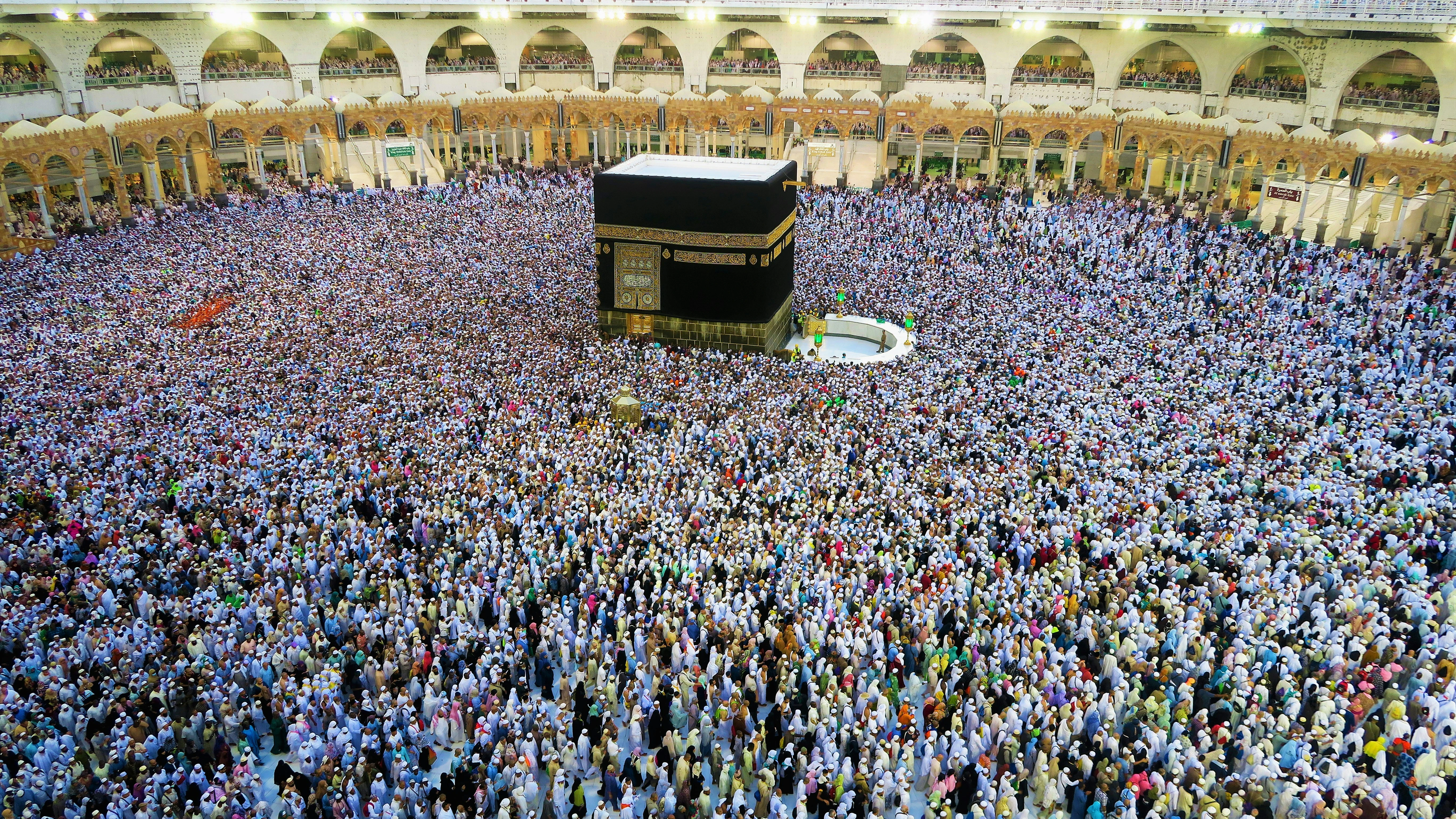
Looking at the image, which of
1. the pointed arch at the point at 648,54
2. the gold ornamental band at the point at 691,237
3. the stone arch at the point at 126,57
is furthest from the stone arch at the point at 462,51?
the gold ornamental band at the point at 691,237

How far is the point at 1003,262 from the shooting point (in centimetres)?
1962

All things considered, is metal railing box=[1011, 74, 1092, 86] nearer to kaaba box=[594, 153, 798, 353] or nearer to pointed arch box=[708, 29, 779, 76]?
pointed arch box=[708, 29, 779, 76]

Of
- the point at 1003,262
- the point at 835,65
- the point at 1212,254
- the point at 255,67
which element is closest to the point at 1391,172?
the point at 1212,254

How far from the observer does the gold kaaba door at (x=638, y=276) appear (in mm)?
16688

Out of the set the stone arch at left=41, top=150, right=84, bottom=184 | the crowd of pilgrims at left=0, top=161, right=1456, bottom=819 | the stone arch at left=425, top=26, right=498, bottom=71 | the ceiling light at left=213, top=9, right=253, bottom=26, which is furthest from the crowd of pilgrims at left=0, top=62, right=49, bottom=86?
the crowd of pilgrims at left=0, top=161, right=1456, bottom=819

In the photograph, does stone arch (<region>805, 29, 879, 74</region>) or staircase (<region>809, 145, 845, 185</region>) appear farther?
stone arch (<region>805, 29, 879, 74</region>)

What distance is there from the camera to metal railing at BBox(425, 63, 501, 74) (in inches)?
1275

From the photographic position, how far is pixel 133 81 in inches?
1050

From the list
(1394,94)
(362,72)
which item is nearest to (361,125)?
(362,72)

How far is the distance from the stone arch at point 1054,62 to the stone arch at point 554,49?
14616 millimetres

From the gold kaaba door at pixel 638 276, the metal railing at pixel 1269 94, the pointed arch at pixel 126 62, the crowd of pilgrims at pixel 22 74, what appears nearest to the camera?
the gold kaaba door at pixel 638 276

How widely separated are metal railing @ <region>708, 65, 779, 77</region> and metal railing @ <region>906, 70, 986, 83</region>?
4.61 metres

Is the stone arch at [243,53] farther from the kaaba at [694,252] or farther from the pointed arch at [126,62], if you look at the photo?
the kaaba at [694,252]

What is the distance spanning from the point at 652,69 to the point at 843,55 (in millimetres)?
6750
